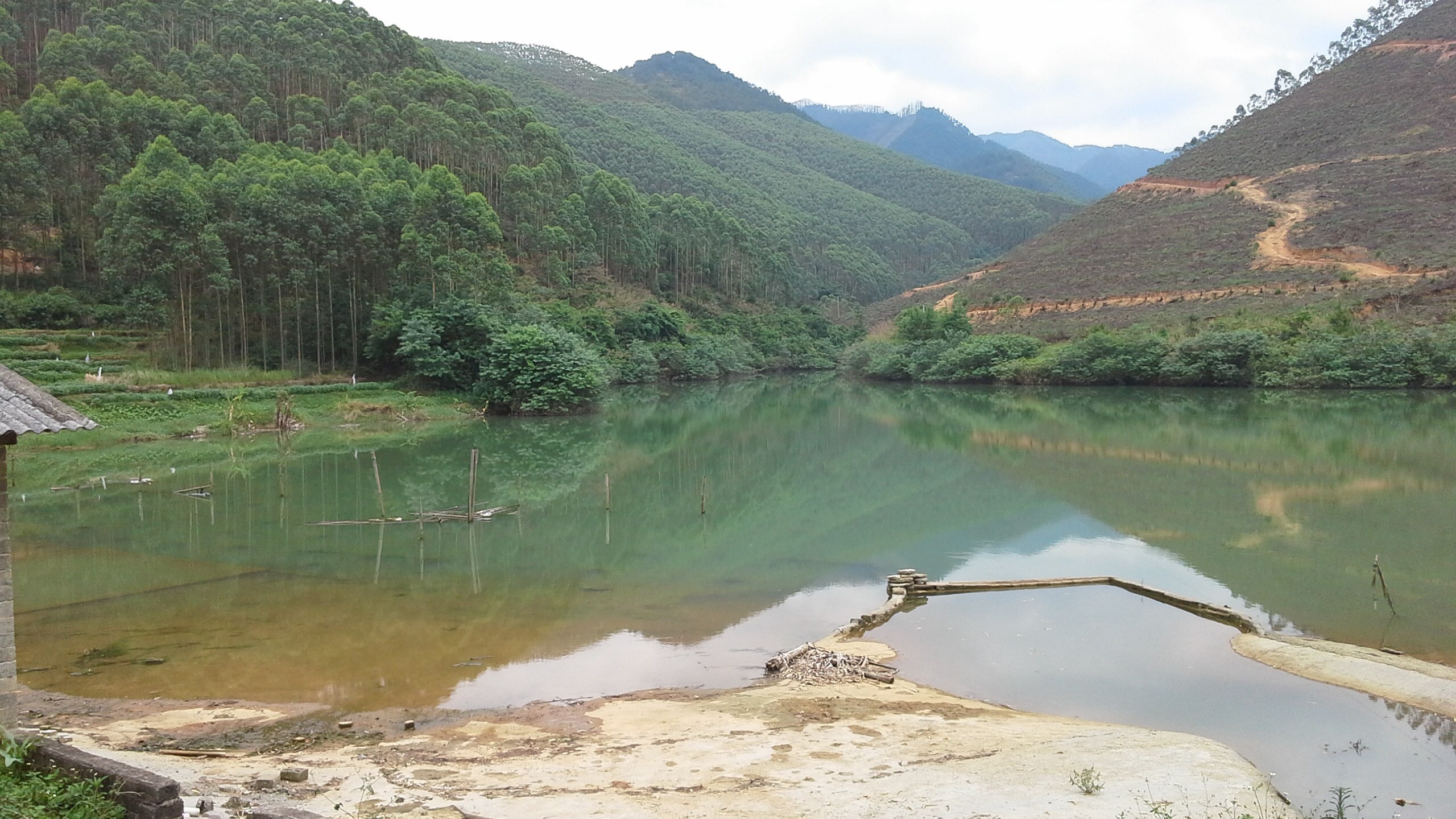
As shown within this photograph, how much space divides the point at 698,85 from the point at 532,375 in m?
157

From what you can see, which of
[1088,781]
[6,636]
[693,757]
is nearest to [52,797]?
[6,636]

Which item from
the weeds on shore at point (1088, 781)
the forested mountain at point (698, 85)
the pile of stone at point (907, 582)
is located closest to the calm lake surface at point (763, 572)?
the pile of stone at point (907, 582)

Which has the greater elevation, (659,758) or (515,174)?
(515,174)

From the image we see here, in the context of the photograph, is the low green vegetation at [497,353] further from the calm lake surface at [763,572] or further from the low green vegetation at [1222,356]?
the low green vegetation at [1222,356]

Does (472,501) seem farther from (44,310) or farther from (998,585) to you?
(44,310)

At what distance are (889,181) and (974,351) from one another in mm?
87688

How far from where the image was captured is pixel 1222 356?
45.9 meters

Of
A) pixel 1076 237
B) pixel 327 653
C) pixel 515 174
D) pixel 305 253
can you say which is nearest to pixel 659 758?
pixel 327 653

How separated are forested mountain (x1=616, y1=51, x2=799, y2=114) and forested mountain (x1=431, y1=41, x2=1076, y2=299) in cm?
1464

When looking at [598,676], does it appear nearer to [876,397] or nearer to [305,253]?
[305,253]

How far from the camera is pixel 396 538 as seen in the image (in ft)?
55.1

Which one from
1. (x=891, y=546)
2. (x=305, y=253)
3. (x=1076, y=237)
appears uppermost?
(x=1076, y=237)

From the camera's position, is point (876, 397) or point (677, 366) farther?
point (677, 366)

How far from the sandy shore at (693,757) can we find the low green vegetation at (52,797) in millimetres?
801
